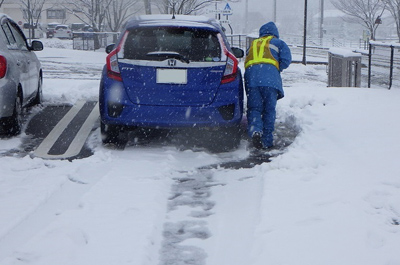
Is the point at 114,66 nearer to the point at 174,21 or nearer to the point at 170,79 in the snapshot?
the point at 170,79

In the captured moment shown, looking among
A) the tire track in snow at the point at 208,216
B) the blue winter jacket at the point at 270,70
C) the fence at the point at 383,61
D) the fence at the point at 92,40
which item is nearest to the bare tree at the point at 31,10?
the fence at the point at 92,40

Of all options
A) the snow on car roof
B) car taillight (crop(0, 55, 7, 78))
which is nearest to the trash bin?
the snow on car roof

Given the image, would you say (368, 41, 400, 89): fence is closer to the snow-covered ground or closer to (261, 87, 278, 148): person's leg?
the snow-covered ground

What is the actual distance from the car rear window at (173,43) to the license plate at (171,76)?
21 centimetres

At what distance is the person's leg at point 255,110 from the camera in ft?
24.1

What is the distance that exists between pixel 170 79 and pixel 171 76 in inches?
1.3

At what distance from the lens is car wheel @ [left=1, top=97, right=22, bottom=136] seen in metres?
7.60

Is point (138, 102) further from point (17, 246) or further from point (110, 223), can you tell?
point (17, 246)

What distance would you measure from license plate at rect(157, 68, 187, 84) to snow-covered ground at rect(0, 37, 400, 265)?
84 centimetres

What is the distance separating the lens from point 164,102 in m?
6.61

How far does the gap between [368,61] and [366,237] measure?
9.39 m

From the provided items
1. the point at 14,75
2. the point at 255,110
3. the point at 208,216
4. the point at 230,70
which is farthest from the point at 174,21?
the point at 208,216

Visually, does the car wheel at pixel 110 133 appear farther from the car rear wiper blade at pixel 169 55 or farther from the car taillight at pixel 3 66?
the car taillight at pixel 3 66

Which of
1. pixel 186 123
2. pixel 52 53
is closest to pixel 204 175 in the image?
pixel 186 123
